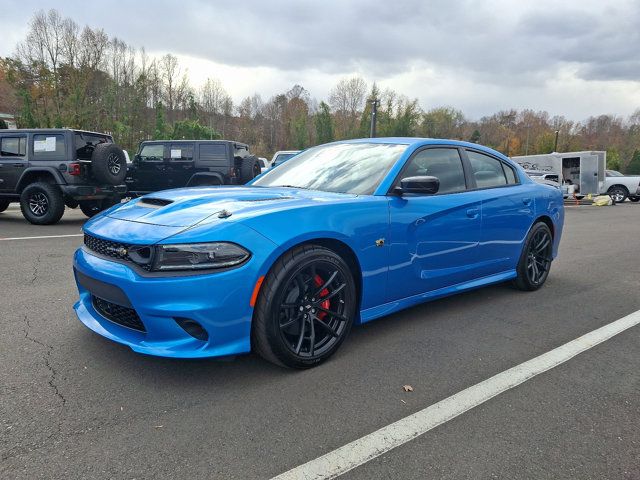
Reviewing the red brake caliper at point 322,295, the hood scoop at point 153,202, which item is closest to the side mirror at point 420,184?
the red brake caliper at point 322,295

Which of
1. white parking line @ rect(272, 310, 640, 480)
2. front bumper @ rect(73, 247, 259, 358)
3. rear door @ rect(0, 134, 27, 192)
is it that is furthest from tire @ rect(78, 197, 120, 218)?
white parking line @ rect(272, 310, 640, 480)

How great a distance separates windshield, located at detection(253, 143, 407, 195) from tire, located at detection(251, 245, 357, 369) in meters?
0.76

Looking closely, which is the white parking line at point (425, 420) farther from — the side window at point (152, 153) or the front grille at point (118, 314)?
the side window at point (152, 153)

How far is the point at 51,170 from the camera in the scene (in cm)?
932

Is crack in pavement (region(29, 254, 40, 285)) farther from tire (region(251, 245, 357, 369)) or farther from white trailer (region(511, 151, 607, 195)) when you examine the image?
white trailer (region(511, 151, 607, 195))

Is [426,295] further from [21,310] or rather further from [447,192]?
[21,310]

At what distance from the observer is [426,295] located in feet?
12.0

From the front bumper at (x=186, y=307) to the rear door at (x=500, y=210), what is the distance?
7.92 ft

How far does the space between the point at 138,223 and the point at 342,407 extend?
Result: 1590 millimetres

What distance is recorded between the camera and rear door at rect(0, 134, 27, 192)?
31.1ft

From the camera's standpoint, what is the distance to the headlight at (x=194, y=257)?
8.18ft

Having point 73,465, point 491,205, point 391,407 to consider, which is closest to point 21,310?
point 73,465

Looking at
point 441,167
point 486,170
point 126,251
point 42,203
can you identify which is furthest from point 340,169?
point 42,203

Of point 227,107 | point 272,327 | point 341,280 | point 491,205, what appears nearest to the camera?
point 272,327
